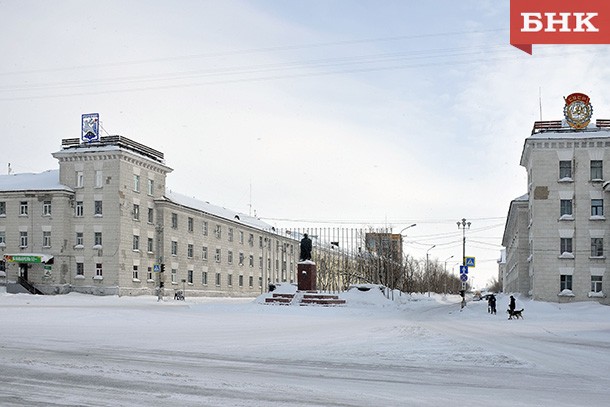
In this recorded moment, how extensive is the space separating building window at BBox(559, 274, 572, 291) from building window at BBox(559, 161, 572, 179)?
730 centimetres

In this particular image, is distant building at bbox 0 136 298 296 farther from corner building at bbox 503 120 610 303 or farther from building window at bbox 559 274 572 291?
building window at bbox 559 274 572 291

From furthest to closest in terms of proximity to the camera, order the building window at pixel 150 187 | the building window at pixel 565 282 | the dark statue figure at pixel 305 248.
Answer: the building window at pixel 150 187
the building window at pixel 565 282
the dark statue figure at pixel 305 248

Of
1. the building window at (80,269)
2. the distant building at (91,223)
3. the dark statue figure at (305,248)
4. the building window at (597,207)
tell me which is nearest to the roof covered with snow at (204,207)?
the distant building at (91,223)

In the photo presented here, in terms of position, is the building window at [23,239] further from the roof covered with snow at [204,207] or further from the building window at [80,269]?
the roof covered with snow at [204,207]

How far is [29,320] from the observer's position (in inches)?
988

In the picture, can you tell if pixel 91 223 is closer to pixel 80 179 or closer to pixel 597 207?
pixel 80 179

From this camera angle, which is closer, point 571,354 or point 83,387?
point 83,387

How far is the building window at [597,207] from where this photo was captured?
48.2 meters

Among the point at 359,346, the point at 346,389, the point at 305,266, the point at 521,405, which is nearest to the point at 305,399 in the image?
the point at 346,389

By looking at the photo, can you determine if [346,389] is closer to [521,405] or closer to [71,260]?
[521,405]

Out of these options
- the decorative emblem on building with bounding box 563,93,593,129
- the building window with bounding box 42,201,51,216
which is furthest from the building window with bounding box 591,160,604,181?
the building window with bounding box 42,201,51,216

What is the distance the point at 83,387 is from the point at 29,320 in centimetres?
1717

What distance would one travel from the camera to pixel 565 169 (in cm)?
4853

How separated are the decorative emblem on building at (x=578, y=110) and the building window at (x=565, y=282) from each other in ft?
36.0
